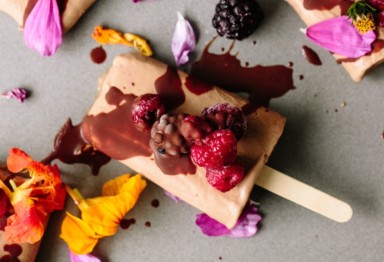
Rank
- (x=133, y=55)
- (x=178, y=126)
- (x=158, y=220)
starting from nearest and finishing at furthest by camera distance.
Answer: (x=178, y=126), (x=133, y=55), (x=158, y=220)

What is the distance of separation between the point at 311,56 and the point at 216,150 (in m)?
0.64

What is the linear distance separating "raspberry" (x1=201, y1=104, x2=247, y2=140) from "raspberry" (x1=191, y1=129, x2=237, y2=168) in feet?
0.21

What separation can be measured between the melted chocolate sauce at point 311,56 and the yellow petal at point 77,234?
101 cm

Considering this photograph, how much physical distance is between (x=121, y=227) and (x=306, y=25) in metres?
1.03

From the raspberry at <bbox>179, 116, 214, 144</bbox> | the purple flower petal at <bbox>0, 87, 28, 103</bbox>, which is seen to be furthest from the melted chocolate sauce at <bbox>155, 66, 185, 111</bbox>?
the purple flower petal at <bbox>0, 87, 28, 103</bbox>

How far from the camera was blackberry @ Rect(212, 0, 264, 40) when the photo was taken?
6.13ft

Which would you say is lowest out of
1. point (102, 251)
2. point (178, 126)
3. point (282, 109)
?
point (102, 251)

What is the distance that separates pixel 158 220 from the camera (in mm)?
2039

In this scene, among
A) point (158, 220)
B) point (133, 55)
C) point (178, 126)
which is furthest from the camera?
point (158, 220)

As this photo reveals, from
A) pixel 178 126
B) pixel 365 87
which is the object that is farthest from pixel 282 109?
pixel 178 126

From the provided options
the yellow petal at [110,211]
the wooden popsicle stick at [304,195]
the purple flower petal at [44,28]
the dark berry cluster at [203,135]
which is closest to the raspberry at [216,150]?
the dark berry cluster at [203,135]

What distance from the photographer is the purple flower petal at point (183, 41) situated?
2.01 meters

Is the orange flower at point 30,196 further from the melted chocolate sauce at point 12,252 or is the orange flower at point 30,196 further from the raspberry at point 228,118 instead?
→ the raspberry at point 228,118

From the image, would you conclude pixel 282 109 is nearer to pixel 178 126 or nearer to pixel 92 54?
pixel 178 126
